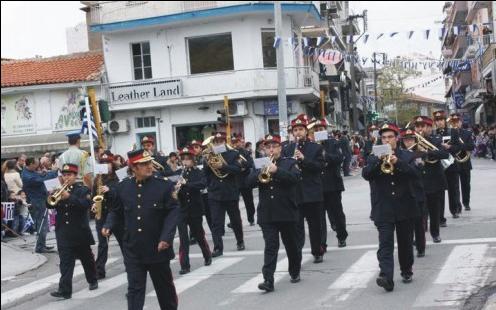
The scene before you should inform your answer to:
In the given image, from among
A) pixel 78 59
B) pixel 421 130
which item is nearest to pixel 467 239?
pixel 421 130

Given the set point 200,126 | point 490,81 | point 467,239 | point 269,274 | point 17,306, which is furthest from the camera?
point 490,81

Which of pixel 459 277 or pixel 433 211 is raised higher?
pixel 433 211

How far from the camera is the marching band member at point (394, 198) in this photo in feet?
29.7

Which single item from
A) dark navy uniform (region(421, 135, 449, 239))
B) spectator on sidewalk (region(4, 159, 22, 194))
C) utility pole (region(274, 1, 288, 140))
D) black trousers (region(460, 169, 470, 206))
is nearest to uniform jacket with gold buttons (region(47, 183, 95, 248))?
dark navy uniform (region(421, 135, 449, 239))

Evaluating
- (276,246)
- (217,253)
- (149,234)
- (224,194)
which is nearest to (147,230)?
(149,234)

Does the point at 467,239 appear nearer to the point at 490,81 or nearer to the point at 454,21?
the point at 490,81

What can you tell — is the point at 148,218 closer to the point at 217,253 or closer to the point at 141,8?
the point at 217,253

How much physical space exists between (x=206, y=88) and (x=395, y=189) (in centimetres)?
2414

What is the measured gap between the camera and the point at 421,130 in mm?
12758

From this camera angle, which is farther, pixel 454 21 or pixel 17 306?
pixel 454 21

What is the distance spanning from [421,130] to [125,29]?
2336 centimetres

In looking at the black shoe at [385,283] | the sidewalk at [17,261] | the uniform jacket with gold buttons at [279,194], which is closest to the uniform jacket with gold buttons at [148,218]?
the uniform jacket with gold buttons at [279,194]

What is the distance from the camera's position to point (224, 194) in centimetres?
1306

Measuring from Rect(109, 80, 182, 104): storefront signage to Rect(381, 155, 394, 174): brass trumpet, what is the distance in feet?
80.7
